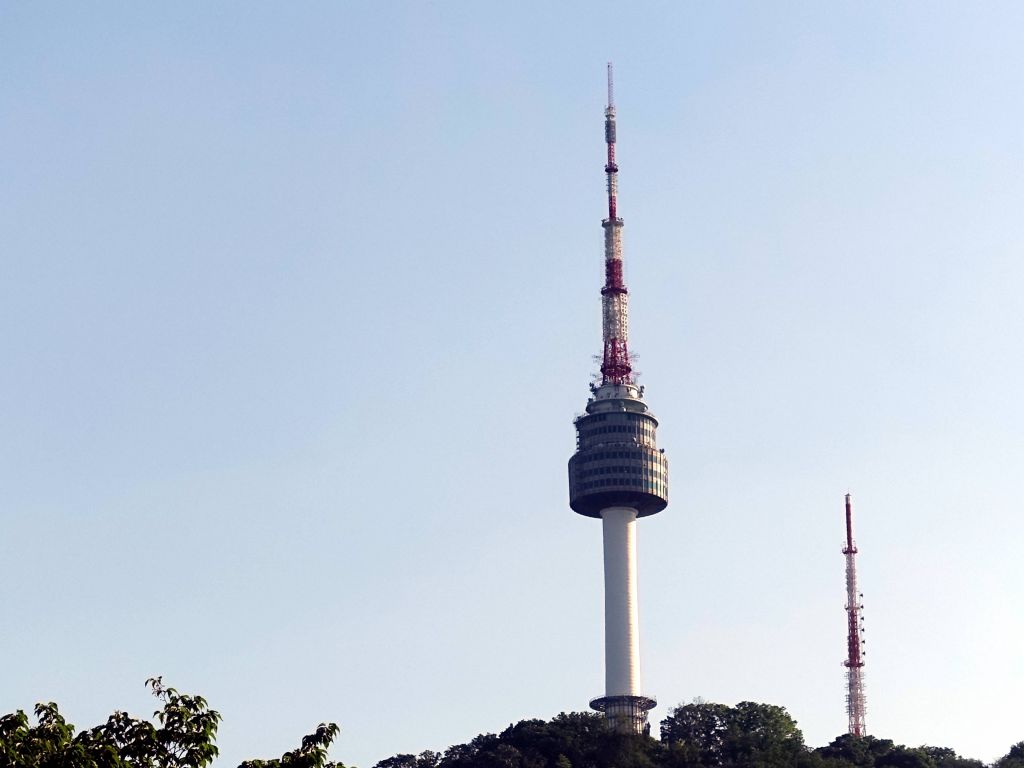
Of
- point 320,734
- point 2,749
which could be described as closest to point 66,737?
point 2,749

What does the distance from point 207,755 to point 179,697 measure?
277cm

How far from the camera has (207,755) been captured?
73000 millimetres

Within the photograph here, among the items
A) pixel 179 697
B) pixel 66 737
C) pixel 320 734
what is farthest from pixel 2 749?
pixel 320 734

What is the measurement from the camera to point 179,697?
243 ft

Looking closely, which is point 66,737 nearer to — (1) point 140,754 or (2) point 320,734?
(1) point 140,754

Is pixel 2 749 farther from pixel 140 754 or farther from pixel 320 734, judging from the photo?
pixel 320 734

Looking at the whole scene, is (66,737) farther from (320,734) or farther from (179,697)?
(320,734)

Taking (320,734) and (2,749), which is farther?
(320,734)

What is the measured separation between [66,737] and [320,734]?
1069cm

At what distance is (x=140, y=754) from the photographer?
73.1 metres

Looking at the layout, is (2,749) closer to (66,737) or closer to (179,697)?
(66,737)

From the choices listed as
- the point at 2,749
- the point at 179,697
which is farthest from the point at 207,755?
the point at 2,749

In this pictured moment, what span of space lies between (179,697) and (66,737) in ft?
15.9

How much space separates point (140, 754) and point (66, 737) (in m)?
3.16
